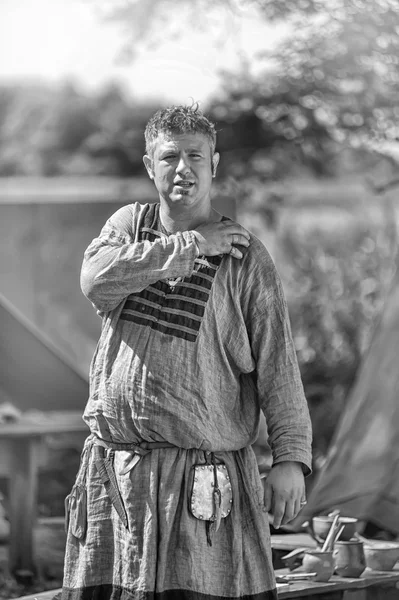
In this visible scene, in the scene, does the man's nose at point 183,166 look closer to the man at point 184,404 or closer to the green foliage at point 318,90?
A: the man at point 184,404

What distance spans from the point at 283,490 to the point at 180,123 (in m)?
0.94

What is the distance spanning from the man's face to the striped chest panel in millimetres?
167

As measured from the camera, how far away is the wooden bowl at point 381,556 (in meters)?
3.75

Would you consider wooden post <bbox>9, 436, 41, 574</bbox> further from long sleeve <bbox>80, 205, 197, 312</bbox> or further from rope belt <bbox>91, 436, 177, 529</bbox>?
long sleeve <bbox>80, 205, 197, 312</bbox>

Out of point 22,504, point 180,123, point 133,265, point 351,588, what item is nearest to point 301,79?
point 22,504

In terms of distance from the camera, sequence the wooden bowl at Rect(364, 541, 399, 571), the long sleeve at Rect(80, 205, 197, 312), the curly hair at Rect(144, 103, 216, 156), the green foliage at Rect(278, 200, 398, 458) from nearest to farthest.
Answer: the long sleeve at Rect(80, 205, 197, 312) → the curly hair at Rect(144, 103, 216, 156) → the wooden bowl at Rect(364, 541, 399, 571) → the green foliage at Rect(278, 200, 398, 458)

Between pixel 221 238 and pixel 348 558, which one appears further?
pixel 348 558

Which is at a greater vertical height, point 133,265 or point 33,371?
point 33,371

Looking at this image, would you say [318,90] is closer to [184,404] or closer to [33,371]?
[33,371]

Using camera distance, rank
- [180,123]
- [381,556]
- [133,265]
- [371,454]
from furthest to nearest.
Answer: [371,454] → [381,556] → [180,123] → [133,265]

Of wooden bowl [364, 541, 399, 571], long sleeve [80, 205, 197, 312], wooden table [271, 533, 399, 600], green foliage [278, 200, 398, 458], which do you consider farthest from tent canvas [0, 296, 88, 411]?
long sleeve [80, 205, 197, 312]

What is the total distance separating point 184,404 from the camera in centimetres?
247

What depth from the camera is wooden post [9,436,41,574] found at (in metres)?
4.75

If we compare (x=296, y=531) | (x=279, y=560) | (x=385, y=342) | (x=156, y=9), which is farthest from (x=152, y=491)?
(x=156, y=9)
